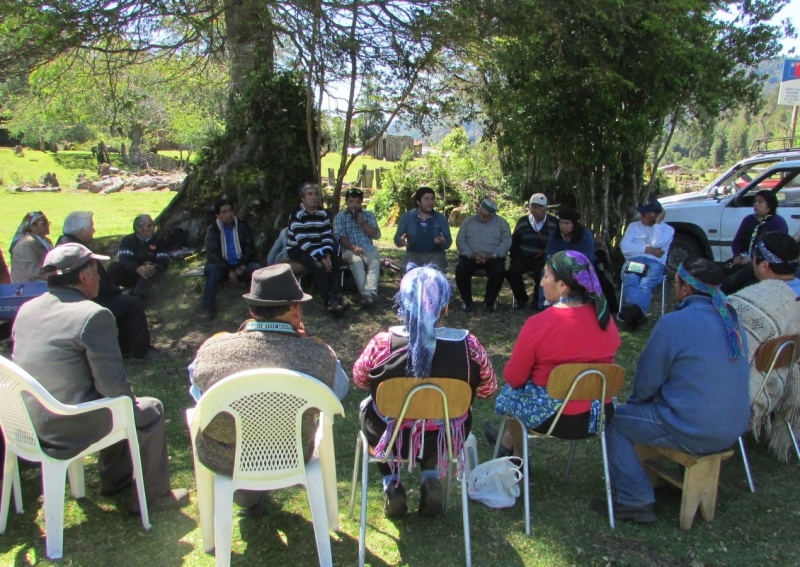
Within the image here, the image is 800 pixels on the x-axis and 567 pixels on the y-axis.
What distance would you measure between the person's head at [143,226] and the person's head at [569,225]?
4179 millimetres

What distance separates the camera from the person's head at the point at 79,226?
18.4ft

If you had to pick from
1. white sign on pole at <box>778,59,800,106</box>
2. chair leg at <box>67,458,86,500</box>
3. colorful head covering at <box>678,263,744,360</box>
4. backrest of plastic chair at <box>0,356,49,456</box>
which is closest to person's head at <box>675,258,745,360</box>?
colorful head covering at <box>678,263,744,360</box>

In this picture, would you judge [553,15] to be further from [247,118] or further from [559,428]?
[559,428]

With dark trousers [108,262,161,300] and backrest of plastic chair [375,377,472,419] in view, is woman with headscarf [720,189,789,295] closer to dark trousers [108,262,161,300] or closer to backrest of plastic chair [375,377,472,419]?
backrest of plastic chair [375,377,472,419]

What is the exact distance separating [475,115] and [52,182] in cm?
2106

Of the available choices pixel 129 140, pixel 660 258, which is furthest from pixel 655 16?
pixel 129 140

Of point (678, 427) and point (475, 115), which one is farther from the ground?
point (475, 115)

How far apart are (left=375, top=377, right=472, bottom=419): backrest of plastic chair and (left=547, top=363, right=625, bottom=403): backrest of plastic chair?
482 millimetres

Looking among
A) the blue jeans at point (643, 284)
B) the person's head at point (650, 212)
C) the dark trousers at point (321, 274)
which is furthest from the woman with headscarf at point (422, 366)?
the person's head at point (650, 212)

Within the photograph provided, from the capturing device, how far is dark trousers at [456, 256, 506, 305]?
7.48 meters

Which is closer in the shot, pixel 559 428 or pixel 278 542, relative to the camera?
pixel 278 542

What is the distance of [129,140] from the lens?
34000mm

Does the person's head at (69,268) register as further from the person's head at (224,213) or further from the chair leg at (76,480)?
the person's head at (224,213)

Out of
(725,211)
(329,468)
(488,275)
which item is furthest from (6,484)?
(725,211)
